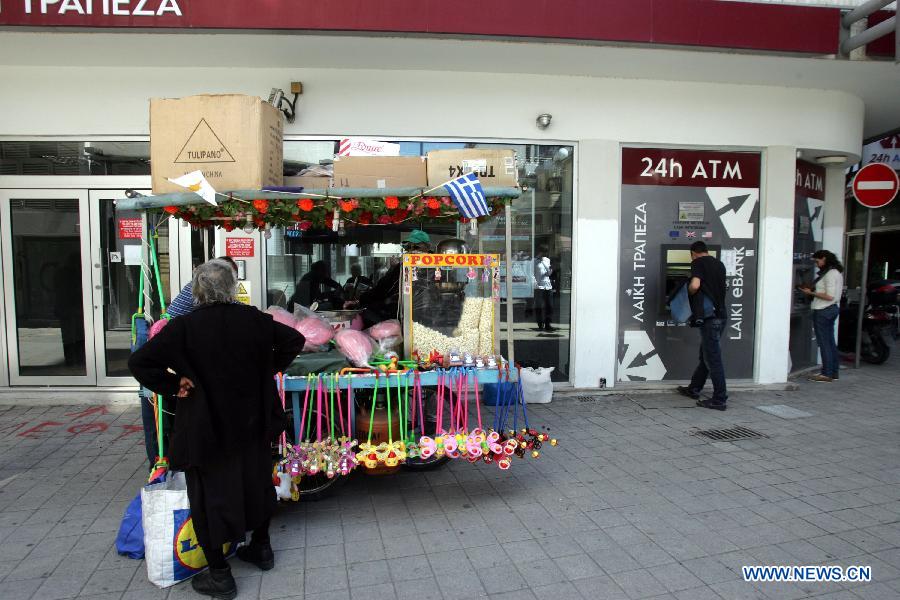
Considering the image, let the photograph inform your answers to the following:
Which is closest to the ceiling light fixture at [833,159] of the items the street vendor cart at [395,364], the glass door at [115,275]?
the street vendor cart at [395,364]

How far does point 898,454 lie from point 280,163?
5.77 m

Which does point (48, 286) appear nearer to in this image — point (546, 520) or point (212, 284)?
point (212, 284)

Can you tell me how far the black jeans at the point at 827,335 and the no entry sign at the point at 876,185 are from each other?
160 cm

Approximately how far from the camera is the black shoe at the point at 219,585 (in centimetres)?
274

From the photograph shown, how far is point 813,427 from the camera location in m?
5.48

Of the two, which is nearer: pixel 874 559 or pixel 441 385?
pixel 874 559

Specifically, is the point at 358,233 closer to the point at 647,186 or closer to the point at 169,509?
the point at 647,186

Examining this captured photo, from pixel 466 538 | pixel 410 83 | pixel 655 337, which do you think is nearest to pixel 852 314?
pixel 655 337

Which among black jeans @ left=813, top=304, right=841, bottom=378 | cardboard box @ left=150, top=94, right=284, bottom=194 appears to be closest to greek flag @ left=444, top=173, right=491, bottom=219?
cardboard box @ left=150, top=94, right=284, bottom=194

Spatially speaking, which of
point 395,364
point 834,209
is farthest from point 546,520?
point 834,209

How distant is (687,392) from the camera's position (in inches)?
259

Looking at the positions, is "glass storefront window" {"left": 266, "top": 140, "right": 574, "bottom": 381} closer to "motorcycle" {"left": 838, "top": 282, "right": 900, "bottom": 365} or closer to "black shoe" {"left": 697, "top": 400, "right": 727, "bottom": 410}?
"black shoe" {"left": 697, "top": 400, "right": 727, "bottom": 410}

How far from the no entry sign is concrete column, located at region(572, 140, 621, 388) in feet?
12.9

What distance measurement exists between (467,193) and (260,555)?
2.49m
